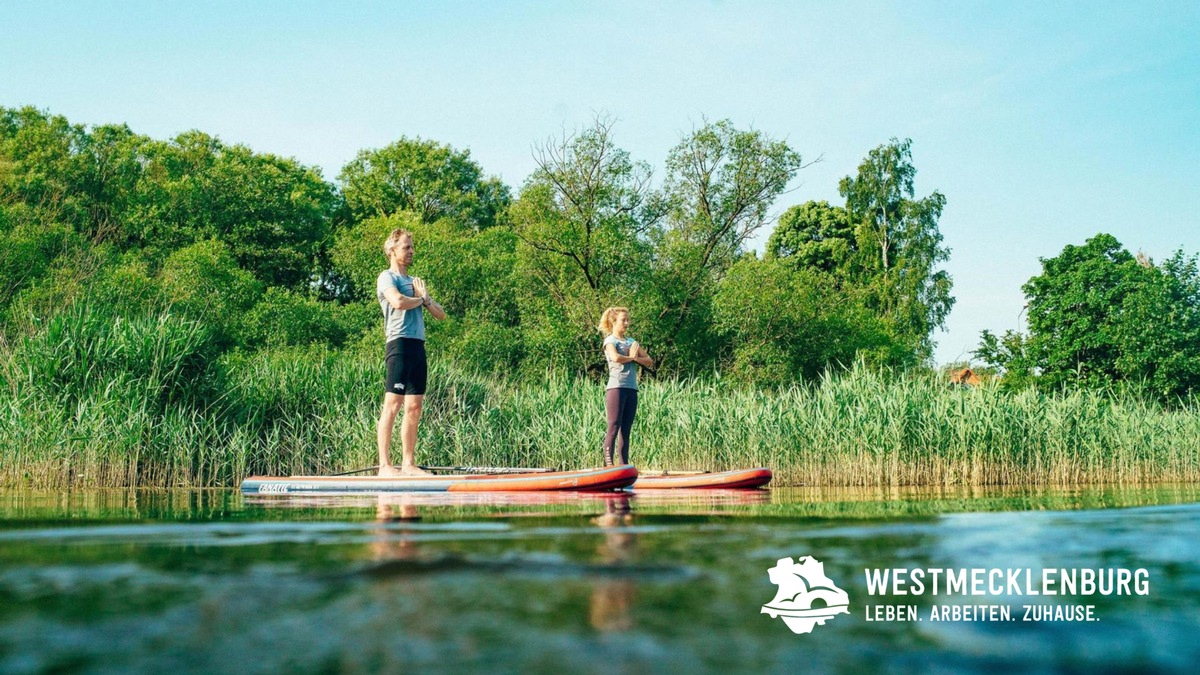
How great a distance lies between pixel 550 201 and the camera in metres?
23.8

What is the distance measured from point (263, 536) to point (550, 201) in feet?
68.9

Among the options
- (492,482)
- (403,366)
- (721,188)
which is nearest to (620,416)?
(492,482)

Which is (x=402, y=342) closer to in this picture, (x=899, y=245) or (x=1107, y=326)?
(x=1107, y=326)

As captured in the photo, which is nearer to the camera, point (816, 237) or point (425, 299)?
point (425, 299)

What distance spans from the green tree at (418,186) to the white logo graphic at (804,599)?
39742mm

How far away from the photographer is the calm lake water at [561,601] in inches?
53.2

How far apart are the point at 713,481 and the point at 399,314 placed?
3.02 metres

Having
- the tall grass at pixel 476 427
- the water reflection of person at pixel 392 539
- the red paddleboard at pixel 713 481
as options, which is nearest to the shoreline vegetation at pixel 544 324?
the tall grass at pixel 476 427

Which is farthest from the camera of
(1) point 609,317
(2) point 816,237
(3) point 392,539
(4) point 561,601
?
(2) point 816,237

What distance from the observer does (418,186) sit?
4212 cm

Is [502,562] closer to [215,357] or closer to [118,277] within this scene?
[215,357]

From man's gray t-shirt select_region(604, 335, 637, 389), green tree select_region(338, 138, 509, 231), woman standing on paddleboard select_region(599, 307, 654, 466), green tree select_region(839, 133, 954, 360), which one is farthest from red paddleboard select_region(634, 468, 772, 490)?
green tree select_region(338, 138, 509, 231)

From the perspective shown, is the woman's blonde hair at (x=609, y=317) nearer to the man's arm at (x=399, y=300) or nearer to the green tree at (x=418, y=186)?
the man's arm at (x=399, y=300)

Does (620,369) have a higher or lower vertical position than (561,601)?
higher
